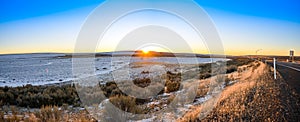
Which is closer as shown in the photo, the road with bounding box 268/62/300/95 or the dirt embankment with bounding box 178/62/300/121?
the dirt embankment with bounding box 178/62/300/121

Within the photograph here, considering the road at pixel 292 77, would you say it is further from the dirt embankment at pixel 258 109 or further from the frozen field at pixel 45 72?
the frozen field at pixel 45 72

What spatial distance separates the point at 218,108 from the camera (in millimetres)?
5789

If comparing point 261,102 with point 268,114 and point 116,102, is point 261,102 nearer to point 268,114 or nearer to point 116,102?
point 268,114

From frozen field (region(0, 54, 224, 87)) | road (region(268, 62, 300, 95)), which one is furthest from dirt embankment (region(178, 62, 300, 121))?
frozen field (region(0, 54, 224, 87))

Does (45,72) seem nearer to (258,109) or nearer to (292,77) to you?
(292,77)

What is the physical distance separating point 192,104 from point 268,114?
3262 mm

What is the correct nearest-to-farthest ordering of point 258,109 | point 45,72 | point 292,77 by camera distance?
1. point 258,109
2. point 292,77
3. point 45,72

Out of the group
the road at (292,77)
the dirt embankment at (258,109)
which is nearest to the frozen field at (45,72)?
the road at (292,77)

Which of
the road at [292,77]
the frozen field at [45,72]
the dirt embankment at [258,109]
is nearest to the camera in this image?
the dirt embankment at [258,109]

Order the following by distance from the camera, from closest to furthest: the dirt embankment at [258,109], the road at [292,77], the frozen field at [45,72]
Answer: the dirt embankment at [258,109] < the road at [292,77] < the frozen field at [45,72]

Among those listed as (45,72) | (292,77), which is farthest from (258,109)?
(45,72)

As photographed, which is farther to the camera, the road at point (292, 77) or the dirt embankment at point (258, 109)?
the road at point (292, 77)

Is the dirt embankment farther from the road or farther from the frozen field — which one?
the frozen field

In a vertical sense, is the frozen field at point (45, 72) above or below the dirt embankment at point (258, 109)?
below
